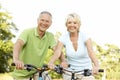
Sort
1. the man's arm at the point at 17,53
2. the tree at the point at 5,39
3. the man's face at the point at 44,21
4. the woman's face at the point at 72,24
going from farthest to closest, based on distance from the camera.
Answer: the tree at the point at 5,39 → the man's face at the point at 44,21 → the woman's face at the point at 72,24 → the man's arm at the point at 17,53

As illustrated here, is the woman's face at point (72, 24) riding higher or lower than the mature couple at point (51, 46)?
higher

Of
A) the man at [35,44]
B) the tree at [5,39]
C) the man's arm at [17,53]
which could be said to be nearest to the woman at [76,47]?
the man at [35,44]

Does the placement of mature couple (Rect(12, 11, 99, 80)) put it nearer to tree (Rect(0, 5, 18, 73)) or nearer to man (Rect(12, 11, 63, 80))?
man (Rect(12, 11, 63, 80))

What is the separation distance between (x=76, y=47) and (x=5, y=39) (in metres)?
26.4

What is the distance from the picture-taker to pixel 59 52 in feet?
17.9

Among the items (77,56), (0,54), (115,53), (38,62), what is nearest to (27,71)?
(38,62)

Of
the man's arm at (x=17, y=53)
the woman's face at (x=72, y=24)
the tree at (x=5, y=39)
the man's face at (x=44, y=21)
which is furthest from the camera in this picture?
the tree at (x=5, y=39)

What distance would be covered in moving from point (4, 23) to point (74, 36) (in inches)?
1040

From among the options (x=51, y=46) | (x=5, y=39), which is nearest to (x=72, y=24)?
(x=51, y=46)

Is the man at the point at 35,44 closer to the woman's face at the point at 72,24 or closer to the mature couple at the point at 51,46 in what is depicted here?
the mature couple at the point at 51,46

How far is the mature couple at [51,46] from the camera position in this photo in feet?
17.3

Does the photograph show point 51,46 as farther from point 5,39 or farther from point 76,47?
point 5,39

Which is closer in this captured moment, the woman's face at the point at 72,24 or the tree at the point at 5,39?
the woman's face at the point at 72,24

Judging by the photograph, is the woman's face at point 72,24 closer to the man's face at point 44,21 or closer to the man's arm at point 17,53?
the man's face at point 44,21
